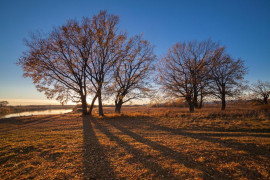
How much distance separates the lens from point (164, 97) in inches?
780

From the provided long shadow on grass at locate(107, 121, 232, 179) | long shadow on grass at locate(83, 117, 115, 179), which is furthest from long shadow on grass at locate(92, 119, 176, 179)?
long shadow on grass at locate(83, 117, 115, 179)

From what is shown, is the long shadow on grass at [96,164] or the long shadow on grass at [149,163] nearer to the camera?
the long shadow on grass at [149,163]

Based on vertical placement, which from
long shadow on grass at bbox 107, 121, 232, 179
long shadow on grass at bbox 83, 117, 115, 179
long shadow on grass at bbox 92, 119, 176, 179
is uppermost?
long shadow on grass at bbox 107, 121, 232, 179

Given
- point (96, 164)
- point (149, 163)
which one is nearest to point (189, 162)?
point (149, 163)

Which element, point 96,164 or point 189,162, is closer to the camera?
point 189,162

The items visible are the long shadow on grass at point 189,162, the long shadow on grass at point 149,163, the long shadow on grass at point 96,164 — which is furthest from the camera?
the long shadow on grass at point 96,164

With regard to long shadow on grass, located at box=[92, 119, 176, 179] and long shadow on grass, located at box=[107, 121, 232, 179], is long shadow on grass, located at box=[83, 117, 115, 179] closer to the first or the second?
long shadow on grass, located at box=[92, 119, 176, 179]

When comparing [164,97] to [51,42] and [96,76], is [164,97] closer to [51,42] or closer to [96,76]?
[96,76]

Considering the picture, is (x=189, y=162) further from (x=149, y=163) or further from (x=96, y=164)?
(x=96, y=164)

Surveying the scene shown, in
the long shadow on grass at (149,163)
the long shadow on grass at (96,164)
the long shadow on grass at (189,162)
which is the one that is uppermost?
the long shadow on grass at (189,162)

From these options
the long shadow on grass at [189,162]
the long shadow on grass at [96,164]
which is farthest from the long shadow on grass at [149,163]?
the long shadow on grass at [96,164]

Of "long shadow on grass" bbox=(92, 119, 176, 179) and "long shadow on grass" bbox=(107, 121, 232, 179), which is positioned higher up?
"long shadow on grass" bbox=(107, 121, 232, 179)

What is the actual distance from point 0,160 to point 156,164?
20.7 feet

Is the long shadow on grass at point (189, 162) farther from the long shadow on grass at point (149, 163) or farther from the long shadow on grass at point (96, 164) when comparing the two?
the long shadow on grass at point (96, 164)
